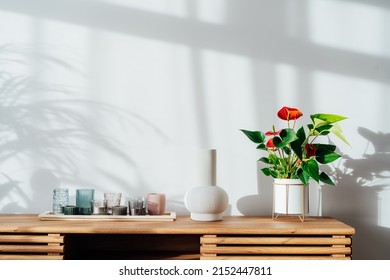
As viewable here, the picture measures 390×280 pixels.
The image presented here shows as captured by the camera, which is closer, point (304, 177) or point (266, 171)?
point (304, 177)

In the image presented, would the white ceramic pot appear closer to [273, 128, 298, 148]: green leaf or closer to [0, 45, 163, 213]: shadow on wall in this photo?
[273, 128, 298, 148]: green leaf

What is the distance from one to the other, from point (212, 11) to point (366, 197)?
120 cm

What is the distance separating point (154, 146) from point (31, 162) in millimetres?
Result: 613

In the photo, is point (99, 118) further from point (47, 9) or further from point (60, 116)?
point (47, 9)

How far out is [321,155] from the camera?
2.01m

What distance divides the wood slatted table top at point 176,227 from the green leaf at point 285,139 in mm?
332

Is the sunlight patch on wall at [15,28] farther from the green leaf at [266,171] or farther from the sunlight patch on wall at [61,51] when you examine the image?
the green leaf at [266,171]

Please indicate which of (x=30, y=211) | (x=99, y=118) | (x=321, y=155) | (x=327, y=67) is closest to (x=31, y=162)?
(x=30, y=211)

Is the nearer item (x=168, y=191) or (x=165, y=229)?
(x=165, y=229)

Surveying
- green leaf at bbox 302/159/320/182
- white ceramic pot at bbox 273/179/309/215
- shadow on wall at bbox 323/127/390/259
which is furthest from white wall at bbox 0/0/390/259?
green leaf at bbox 302/159/320/182

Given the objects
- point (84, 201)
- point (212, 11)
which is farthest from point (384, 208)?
point (84, 201)

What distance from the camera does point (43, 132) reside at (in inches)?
90.1

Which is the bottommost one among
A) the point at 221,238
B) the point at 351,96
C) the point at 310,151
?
the point at 221,238

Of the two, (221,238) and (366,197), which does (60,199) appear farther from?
(366,197)
